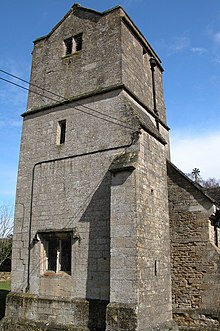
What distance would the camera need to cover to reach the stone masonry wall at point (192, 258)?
33.3 ft

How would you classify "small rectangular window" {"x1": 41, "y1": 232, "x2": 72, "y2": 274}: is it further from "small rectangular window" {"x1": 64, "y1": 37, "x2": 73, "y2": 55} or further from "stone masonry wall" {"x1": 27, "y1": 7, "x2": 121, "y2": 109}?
"small rectangular window" {"x1": 64, "y1": 37, "x2": 73, "y2": 55}

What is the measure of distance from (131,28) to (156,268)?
9.07 m

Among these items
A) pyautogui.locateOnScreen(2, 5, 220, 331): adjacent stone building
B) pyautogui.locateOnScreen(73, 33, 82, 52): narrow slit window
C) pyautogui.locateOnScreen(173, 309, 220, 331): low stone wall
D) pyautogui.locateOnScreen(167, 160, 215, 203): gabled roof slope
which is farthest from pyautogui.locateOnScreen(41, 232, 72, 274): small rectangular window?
pyautogui.locateOnScreen(73, 33, 82, 52): narrow slit window

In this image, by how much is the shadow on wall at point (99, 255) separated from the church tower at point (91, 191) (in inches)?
1.2

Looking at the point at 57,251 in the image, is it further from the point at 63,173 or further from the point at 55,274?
the point at 63,173

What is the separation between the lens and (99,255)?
30.6 ft

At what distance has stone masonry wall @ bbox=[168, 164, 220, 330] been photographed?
10148 mm

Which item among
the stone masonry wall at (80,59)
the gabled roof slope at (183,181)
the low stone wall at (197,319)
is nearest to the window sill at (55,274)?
the low stone wall at (197,319)

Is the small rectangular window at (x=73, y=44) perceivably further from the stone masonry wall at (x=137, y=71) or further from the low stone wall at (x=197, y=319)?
the low stone wall at (x=197, y=319)

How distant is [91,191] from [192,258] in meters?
4.13

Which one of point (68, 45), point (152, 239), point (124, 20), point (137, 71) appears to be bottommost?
point (152, 239)

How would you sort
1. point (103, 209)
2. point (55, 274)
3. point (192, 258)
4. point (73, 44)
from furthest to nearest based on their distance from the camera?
point (73, 44) → point (192, 258) → point (55, 274) → point (103, 209)

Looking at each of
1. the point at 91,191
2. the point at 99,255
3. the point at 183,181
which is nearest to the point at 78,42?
the point at 91,191

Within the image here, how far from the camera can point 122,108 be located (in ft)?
34.4
